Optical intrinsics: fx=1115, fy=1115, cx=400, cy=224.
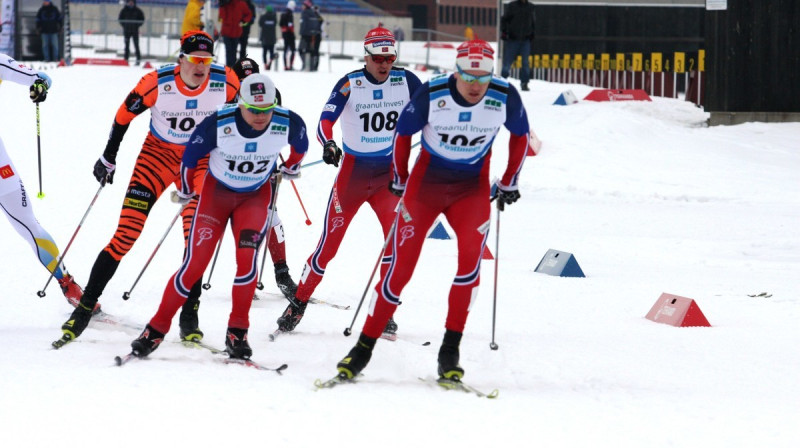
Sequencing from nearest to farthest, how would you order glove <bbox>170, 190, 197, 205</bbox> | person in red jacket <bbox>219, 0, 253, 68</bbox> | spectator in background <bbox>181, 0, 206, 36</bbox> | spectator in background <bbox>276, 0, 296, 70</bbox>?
1. glove <bbox>170, 190, 197, 205</bbox>
2. spectator in background <bbox>181, 0, 206, 36</bbox>
3. person in red jacket <bbox>219, 0, 253, 68</bbox>
4. spectator in background <bbox>276, 0, 296, 70</bbox>

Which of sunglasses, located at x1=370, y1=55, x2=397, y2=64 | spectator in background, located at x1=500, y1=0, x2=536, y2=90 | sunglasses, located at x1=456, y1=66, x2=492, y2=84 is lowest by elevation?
sunglasses, located at x1=456, y1=66, x2=492, y2=84

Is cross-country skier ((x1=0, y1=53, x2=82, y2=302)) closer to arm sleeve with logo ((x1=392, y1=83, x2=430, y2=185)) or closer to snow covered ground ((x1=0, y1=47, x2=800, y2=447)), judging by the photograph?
snow covered ground ((x1=0, y1=47, x2=800, y2=447))

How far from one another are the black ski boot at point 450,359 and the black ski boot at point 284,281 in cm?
278

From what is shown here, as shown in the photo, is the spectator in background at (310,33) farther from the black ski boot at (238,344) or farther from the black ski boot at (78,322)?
the black ski boot at (238,344)

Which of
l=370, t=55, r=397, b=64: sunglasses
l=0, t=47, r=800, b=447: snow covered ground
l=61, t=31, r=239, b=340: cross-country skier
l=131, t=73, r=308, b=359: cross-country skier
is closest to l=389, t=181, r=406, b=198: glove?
l=131, t=73, r=308, b=359: cross-country skier

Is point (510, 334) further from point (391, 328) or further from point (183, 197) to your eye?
point (183, 197)

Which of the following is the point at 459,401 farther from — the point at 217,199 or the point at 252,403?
the point at 217,199

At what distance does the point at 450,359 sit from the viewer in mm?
6129

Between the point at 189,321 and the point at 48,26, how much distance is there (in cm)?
2124

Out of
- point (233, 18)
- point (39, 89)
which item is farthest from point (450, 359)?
point (233, 18)

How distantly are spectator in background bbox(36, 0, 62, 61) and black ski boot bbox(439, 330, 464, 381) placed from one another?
74.0ft

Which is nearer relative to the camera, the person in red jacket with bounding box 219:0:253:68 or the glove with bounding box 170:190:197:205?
the glove with bounding box 170:190:197:205

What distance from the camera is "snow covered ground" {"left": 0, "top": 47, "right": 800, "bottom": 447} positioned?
525 centimetres

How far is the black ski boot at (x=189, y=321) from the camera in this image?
7.05m
